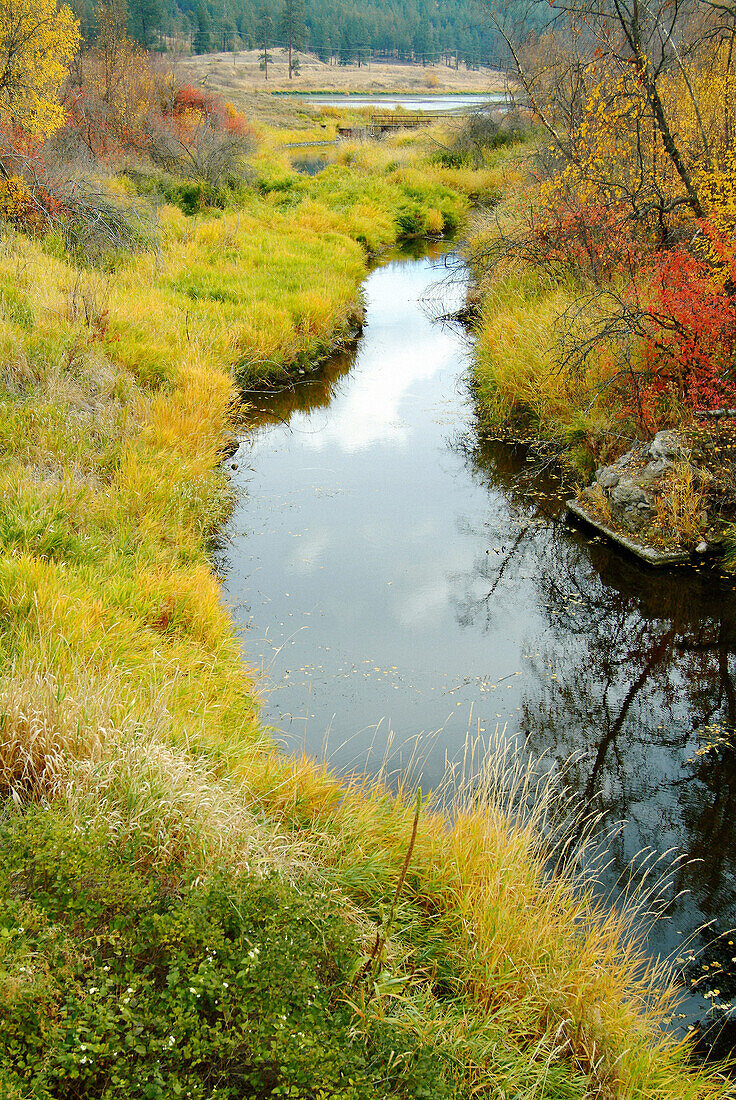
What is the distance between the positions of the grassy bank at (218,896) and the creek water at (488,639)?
1.32 ft

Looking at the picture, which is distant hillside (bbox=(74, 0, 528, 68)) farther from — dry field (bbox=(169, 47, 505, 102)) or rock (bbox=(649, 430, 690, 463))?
rock (bbox=(649, 430, 690, 463))

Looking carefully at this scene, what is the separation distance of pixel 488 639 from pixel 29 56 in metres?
13.9

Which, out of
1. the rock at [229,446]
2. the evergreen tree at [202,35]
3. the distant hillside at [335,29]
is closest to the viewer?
the rock at [229,446]

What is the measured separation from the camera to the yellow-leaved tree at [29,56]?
13000 millimetres

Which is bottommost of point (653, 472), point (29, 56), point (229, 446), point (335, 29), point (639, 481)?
point (229, 446)

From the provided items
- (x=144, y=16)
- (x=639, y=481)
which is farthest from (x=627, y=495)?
(x=144, y=16)

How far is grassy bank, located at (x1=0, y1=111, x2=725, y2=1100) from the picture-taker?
7.18 ft

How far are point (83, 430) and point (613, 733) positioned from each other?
205 inches

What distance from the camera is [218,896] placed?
2.61 m

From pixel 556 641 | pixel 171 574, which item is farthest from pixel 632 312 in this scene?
pixel 171 574

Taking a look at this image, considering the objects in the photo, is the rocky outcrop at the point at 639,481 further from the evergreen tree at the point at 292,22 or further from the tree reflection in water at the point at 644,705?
the evergreen tree at the point at 292,22

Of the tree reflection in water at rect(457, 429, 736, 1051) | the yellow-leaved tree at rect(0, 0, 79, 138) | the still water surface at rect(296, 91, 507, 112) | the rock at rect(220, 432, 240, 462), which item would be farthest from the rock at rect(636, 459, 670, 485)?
the still water surface at rect(296, 91, 507, 112)

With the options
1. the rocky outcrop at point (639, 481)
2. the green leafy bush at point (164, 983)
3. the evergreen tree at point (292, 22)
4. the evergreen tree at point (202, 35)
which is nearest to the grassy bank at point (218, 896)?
the green leafy bush at point (164, 983)

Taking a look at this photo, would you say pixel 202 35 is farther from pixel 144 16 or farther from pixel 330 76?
pixel 144 16
